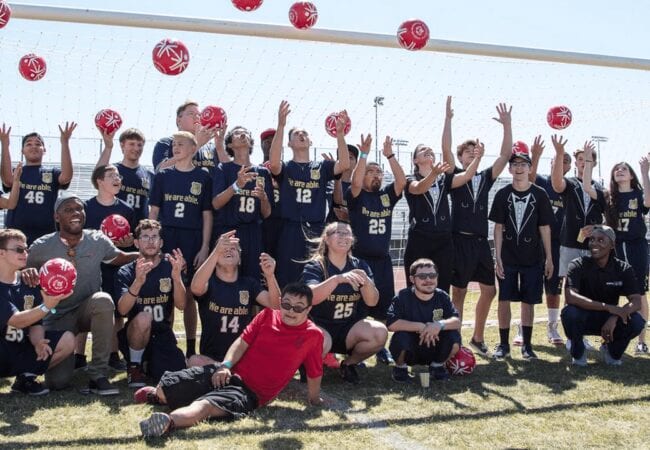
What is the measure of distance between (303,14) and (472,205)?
256 cm

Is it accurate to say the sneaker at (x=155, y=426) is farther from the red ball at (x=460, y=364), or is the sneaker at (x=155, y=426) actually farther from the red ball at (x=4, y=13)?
the red ball at (x=4, y=13)

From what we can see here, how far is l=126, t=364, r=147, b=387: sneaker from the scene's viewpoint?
5770mm

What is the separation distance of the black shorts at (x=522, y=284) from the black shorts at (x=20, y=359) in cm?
429

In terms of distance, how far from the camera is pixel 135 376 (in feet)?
19.0

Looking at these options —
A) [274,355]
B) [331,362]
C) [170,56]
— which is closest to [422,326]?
[331,362]

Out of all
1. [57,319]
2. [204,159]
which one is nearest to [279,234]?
[204,159]

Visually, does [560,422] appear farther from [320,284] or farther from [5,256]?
[5,256]

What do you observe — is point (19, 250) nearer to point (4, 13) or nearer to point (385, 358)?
point (4, 13)

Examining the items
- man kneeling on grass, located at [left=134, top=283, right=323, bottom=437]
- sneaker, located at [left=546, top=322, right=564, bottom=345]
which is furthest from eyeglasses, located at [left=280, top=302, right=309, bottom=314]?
sneaker, located at [left=546, top=322, right=564, bottom=345]

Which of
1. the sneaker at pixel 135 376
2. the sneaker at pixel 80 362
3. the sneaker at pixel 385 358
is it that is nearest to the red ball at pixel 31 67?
the sneaker at pixel 80 362

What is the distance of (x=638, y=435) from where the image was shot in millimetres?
4637

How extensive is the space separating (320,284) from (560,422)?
2017mm

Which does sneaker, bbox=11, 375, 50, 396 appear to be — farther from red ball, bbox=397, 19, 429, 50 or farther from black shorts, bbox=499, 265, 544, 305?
red ball, bbox=397, 19, 429, 50

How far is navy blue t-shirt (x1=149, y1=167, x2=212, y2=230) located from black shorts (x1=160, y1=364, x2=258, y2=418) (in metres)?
1.92
